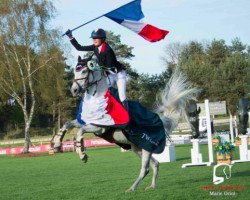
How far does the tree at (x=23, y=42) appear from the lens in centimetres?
4181

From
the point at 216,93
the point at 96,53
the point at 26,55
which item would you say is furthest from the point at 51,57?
the point at 96,53

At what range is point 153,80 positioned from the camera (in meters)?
72.5

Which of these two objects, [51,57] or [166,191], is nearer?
[166,191]

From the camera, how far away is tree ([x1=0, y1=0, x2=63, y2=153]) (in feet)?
137

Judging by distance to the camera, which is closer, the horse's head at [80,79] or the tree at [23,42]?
the horse's head at [80,79]

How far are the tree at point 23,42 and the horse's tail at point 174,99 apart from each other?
3118cm

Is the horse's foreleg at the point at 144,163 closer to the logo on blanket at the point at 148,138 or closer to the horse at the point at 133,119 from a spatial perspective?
the horse at the point at 133,119

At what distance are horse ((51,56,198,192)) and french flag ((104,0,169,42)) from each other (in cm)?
131

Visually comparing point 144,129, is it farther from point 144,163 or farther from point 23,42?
point 23,42

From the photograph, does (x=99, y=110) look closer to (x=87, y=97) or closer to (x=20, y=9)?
(x=87, y=97)

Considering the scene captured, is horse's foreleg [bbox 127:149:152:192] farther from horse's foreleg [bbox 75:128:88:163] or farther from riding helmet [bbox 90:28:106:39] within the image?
riding helmet [bbox 90:28:106:39]

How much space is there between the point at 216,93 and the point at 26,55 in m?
29.7

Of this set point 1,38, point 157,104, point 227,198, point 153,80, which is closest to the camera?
point 227,198

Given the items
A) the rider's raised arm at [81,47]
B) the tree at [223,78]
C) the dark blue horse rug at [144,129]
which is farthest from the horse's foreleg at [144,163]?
the tree at [223,78]
